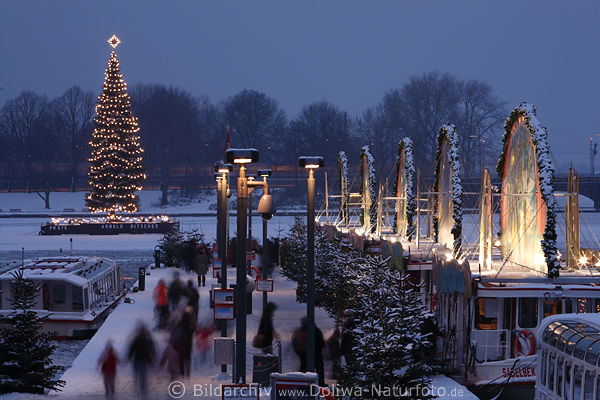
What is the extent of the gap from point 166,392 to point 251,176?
68.5ft

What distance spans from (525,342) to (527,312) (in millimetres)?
676

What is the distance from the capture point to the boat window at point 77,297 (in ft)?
88.6

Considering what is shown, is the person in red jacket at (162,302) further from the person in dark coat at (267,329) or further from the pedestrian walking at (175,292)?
the person in dark coat at (267,329)

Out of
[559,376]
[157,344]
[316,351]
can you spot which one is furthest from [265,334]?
[559,376]

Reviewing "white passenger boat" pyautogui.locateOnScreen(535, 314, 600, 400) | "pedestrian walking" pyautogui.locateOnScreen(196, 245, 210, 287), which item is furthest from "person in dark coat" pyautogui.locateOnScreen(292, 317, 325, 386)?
"pedestrian walking" pyautogui.locateOnScreen(196, 245, 210, 287)

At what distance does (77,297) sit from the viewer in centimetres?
2709

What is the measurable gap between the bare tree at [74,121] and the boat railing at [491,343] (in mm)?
102705

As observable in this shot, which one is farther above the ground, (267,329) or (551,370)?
(551,370)

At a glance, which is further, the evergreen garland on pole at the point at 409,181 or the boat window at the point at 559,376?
the evergreen garland on pole at the point at 409,181

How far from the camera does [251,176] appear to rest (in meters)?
37.9

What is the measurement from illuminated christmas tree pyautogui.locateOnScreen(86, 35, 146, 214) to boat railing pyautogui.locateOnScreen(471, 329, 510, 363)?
63.6m

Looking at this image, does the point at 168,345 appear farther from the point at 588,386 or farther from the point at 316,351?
the point at 588,386

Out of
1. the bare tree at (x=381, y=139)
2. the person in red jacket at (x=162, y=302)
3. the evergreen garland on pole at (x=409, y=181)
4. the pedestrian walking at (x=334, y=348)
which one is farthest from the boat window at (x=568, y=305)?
the bare tree at (x=381, y=139)

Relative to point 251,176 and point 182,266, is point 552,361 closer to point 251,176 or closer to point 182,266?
point 251,176
